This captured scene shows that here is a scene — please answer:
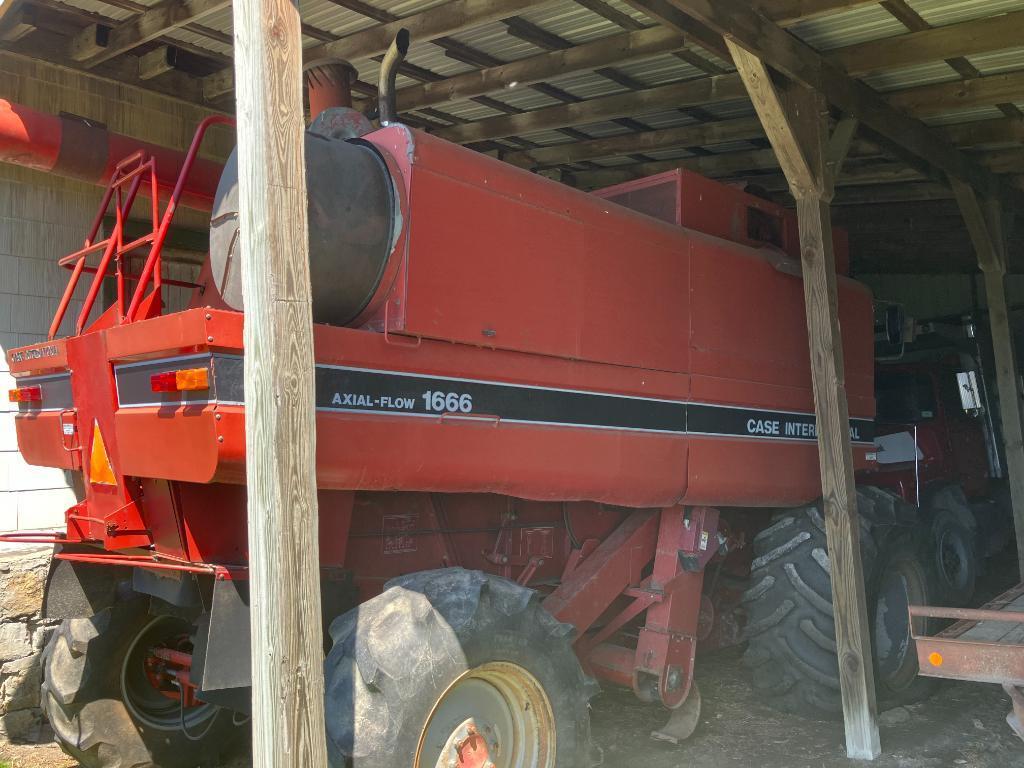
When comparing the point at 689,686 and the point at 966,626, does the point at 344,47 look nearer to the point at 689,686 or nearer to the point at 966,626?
the point at 689,686

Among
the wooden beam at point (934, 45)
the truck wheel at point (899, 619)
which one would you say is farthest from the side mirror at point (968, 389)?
the wooden beam at point (934, 45)

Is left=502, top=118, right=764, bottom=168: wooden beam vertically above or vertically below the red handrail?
above

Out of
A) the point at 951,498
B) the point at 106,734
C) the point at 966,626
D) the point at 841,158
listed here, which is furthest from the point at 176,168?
the point at 951,498

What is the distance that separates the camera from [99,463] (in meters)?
3.83

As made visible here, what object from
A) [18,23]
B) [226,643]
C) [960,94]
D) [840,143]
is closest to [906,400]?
[960,94]

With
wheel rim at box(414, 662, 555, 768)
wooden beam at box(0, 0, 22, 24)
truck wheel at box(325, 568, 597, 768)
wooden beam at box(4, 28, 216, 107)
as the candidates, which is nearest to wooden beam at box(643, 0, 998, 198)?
truck wheel at box(325, 568, 597, 768)

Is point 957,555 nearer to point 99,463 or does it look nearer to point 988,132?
point 988,132

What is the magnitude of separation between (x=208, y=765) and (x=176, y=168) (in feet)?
10.1

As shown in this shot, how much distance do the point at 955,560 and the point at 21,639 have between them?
21.4 ft

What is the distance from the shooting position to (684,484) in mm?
4941

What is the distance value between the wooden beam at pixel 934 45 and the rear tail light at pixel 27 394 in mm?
4643

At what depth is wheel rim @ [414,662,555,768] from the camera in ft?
11.5

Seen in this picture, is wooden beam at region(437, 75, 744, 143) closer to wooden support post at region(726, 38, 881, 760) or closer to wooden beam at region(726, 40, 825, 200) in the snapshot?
wooden support post at region(726, 38, 881, 760)

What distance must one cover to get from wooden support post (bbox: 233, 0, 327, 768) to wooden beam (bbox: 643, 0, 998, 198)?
7.58 feet
